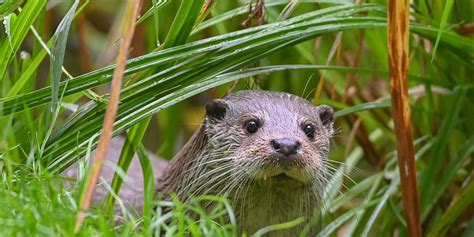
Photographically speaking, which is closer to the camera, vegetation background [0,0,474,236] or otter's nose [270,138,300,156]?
vegetation background [0,0,474,236]

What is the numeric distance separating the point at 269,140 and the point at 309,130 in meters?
0.30

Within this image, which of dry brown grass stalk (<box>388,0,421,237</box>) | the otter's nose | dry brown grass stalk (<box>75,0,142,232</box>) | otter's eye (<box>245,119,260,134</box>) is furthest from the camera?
otter's eye (<box>245,119,260,134</box>)

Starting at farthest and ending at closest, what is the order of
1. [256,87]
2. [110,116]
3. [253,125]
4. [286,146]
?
1. [256,87]
2. [253,125]
3. [286,146]
4. [110,116]

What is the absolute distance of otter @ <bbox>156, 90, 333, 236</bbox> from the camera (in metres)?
3.34

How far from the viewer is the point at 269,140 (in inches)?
132

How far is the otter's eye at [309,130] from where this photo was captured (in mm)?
3609

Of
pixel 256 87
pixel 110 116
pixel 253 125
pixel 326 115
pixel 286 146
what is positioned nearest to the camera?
pixel 110 116

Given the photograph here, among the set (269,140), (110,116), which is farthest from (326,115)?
(110,116)

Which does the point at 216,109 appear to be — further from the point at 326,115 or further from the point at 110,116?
the point at 110,116

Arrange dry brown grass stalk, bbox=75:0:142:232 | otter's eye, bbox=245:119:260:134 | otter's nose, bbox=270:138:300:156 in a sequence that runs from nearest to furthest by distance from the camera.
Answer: dry brown grass stalk, bbox=75:0:142:232 → otter's nose, bbox=270:138:300:156 → otter's eye, bbox=245:119:260:134

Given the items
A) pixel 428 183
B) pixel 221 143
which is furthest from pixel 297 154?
pixel 428 183

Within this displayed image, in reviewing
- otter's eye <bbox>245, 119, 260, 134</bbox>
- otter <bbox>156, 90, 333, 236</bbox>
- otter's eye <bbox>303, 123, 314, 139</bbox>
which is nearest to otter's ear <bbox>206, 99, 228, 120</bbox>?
otter <bbox>156, 90, 333, 236</bbox>

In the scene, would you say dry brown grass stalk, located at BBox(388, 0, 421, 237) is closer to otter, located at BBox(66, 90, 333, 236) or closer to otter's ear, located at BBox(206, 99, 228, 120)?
otter, located at BBox(66, 90, 333, 236)

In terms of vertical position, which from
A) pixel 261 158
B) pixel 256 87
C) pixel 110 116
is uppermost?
pixel 110 116
